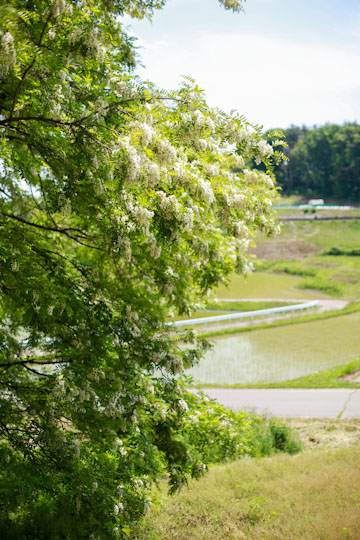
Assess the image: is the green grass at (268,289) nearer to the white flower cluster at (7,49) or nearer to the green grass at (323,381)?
the green grass at (323,381)

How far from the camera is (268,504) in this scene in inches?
326

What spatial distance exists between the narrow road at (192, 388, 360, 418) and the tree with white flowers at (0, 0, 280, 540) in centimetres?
881

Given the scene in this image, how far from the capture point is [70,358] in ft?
22.3

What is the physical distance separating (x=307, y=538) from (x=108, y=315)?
3.76 m

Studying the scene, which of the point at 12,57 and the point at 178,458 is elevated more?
the point at 12,57

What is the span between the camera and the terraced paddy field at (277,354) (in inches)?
805

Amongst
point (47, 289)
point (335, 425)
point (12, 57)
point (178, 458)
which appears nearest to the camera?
point (12, 57)

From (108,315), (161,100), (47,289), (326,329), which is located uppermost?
(161,100)

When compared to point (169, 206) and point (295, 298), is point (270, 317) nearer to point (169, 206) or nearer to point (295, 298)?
point (295, 298)

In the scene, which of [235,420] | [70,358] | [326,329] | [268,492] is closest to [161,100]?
[70,358]

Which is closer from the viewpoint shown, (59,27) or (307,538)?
(59,27)

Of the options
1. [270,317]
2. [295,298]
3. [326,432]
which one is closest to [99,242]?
[326,432]

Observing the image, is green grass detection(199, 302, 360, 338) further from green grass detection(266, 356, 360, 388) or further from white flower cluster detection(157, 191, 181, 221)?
white flower cluster detection(157, 191, 181, 221)

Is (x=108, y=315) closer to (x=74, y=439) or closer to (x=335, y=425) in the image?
(x=74, y=439)
